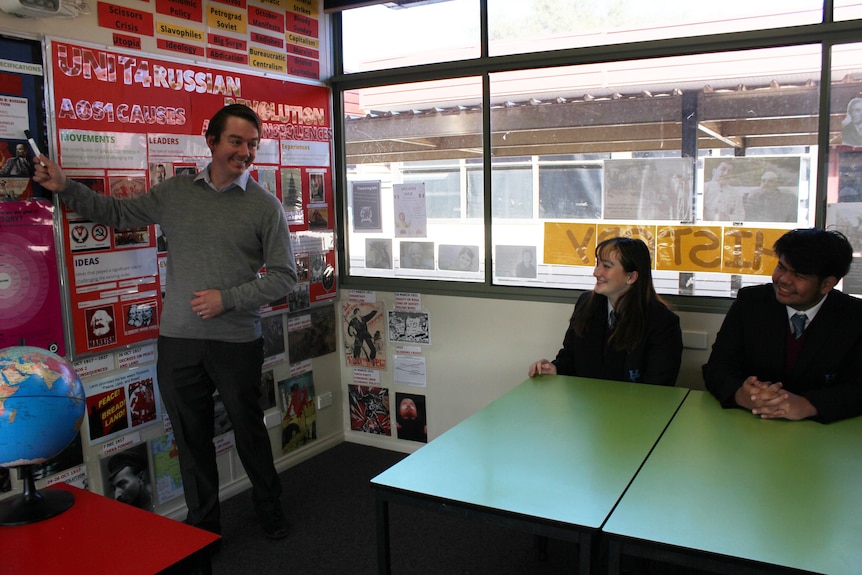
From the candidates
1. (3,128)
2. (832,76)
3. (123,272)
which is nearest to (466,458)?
(123,272)

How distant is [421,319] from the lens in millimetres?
3947

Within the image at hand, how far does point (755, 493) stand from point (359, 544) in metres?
1.79

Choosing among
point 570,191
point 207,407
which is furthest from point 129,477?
point 570,191

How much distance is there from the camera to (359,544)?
2.99m

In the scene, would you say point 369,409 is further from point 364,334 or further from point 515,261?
point 515,261

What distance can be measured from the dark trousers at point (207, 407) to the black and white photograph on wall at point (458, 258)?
4.06ft

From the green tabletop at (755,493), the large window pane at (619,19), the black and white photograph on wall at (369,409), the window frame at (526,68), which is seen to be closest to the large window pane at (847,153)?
the window frame at (526,68)

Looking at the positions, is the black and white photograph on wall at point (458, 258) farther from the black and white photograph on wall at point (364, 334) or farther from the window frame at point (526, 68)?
the black and white photograph on wall at point (364, 334)

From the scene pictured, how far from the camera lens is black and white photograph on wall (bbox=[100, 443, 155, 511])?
2.92 m

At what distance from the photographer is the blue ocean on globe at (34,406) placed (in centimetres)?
162

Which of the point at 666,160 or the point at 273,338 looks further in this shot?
the point at 273,338

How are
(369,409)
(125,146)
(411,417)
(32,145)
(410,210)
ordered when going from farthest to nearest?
1. (369,409)
2. (411,417)
3. (410,210)
4. (125,146)
5. (32,145)

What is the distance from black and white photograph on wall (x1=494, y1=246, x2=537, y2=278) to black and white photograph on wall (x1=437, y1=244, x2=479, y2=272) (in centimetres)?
13

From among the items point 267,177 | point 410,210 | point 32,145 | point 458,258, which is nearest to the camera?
point 32,145
